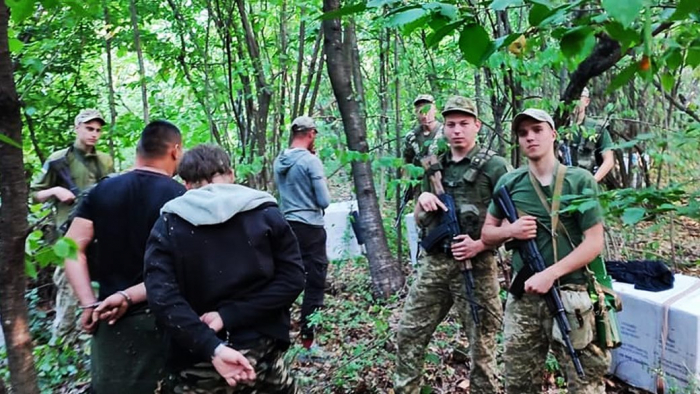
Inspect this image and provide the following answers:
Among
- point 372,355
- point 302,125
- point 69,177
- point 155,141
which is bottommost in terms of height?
point 372,355

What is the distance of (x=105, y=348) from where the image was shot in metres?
2.91

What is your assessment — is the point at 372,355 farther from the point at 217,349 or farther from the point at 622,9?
the point at 622,9

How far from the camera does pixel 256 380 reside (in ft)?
8.39

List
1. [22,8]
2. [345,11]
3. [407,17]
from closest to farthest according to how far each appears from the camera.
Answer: [345,11] < [407,17] < [22,8]

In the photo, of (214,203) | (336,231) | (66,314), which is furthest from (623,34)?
(336,231)

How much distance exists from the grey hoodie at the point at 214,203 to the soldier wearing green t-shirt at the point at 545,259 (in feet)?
5.43

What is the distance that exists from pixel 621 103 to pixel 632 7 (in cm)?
782

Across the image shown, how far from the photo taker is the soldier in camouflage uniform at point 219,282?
242 cm

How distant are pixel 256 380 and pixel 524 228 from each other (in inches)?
67.8

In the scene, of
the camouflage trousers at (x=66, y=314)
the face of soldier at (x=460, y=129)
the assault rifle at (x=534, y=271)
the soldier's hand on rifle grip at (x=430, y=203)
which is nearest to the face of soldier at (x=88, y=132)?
the camouflage trousers at (x=66, y=314)

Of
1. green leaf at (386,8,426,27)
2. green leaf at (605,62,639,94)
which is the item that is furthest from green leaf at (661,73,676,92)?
green leaf at (386,8,426,27)

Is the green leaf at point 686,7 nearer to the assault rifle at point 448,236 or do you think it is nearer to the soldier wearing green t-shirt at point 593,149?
the assault rifle at point 448,236

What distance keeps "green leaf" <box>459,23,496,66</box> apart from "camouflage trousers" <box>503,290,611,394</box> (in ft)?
7.14

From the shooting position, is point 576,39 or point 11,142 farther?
point 576,39
